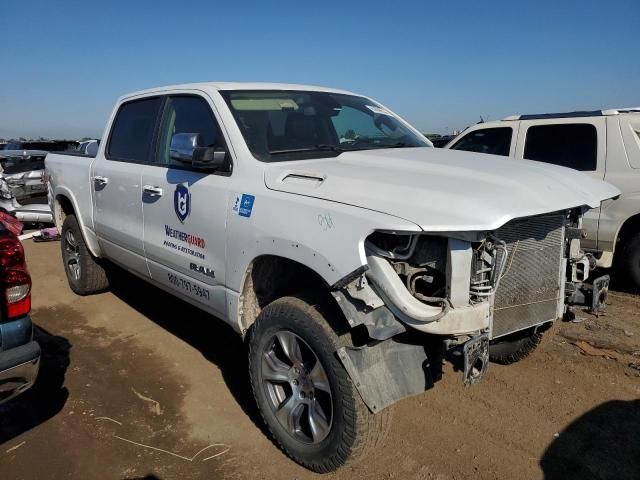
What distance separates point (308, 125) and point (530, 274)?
5.88 feet

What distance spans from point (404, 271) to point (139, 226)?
252 centimetres

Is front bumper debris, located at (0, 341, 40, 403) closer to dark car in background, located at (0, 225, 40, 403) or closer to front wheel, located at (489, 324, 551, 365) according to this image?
dark car in background, located at (0, 225, 40, 403)

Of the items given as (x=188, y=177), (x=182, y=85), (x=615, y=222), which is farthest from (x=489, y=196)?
(x=615, y=222)

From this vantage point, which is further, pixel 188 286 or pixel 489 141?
pixel 489 141

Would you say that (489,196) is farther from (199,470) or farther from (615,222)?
(615,222)

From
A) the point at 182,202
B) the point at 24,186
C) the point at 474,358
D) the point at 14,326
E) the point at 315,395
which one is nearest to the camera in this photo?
the point at 474,358

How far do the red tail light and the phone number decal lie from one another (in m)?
1.07

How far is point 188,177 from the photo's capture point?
3590 millimetres

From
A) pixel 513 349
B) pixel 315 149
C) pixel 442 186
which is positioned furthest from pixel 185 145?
pixel 513 349

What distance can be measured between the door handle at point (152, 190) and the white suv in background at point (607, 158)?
443 cm

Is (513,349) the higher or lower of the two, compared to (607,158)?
lower

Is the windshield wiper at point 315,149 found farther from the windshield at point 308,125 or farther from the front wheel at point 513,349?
the front wheel at point 513,349

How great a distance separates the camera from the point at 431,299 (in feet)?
7.97

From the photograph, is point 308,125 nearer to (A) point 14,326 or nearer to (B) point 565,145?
(A) point 14,326
